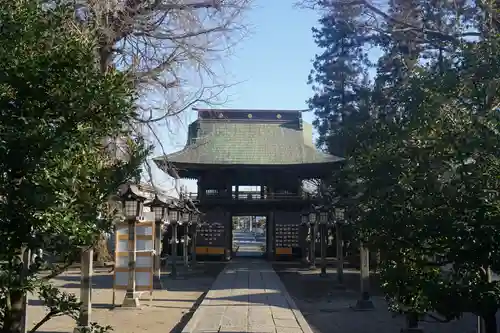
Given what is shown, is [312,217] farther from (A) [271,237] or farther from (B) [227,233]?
(B) [227,233]

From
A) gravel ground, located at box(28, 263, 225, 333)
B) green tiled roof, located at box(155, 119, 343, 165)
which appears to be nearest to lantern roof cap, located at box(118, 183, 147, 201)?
gravel ground, located at box(28, 263, 225, 333)

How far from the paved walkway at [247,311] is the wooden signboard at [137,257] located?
144 centimetres

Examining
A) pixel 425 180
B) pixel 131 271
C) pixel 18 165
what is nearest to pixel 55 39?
pixel 18 165

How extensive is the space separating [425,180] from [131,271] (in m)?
8.48

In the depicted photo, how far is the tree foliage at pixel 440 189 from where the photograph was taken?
4.76 meters

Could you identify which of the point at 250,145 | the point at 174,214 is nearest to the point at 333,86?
the point at 250,145

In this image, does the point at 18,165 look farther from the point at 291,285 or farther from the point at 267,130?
the point at 267,130

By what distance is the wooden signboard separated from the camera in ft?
40.1

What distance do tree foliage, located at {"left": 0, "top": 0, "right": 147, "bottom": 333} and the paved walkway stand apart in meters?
5.30

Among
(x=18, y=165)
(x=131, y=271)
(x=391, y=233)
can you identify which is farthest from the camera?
(x=131, y=271)

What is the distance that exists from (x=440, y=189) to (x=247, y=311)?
7046 millimetres

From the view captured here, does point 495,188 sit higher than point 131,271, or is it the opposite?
point 495,188

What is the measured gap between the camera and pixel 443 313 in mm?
5082

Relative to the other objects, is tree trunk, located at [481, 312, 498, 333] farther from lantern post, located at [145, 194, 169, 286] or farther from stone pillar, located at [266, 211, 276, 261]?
stone pillar, located at [266, 211, 276, 261]
